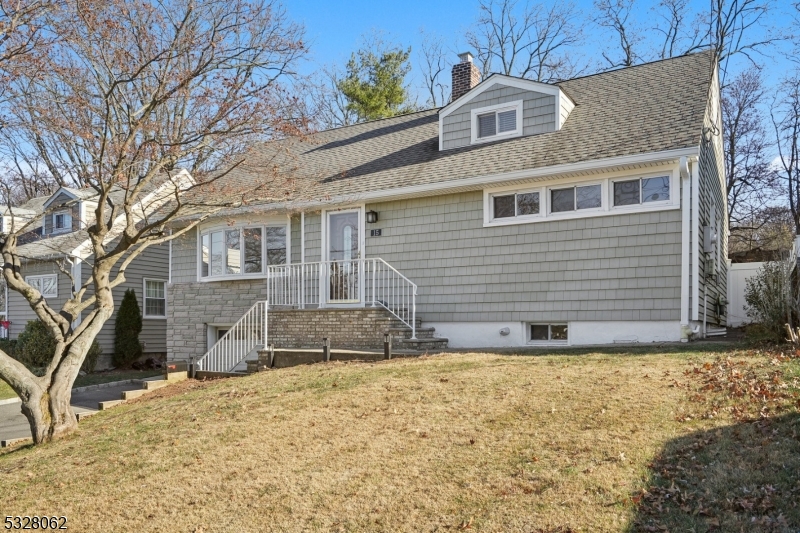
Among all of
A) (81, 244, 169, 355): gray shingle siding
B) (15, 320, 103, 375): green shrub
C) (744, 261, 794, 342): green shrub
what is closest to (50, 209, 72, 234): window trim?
(81, 244, 169, 355): gray shingle siding

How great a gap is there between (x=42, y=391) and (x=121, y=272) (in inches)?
81.8

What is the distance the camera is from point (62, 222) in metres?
21.8

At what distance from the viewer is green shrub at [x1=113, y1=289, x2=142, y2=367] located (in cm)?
1917

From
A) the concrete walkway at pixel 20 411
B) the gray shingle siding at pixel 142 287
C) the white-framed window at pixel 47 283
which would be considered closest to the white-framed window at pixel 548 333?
the concrete walkway at pixel 20 411

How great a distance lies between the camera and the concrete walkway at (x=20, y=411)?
32.7ft

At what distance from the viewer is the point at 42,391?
8.36 meters

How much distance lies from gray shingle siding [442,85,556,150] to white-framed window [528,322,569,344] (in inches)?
146

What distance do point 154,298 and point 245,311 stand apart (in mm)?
7853

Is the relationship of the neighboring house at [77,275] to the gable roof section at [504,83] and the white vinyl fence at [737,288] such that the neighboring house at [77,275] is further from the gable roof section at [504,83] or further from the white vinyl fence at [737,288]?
the white vinyl fence at [737,288]

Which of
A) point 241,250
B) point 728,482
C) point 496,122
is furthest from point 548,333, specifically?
point 241,250

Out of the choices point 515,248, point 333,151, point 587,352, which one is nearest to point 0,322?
point 333,151

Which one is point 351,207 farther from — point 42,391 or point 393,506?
point 393,506

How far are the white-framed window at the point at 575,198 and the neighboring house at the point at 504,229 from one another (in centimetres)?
2

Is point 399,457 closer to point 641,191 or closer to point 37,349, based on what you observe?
point 641,191
